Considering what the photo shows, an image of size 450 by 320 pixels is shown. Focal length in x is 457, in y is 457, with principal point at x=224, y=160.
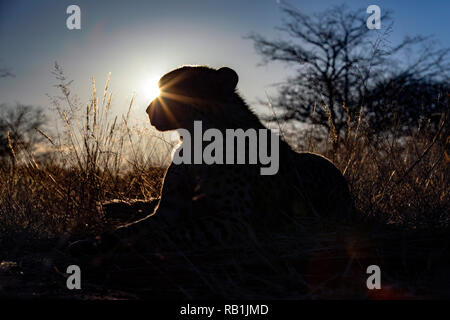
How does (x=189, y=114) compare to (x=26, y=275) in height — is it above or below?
above

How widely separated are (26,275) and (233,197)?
4.43 ft

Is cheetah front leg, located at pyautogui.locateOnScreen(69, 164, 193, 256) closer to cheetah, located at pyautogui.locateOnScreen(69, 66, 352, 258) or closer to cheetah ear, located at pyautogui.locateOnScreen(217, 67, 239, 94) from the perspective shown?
cheetah, located at pyautogui.locateOnScreen(69, 66, 352, 258)

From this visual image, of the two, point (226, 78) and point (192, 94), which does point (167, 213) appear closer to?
point (192, 94)

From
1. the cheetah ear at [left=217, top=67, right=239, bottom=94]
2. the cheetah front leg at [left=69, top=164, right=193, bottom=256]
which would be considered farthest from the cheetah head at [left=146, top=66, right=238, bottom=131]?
the cheetah front leg at [left=69, top=164, right=193, bottom=256]

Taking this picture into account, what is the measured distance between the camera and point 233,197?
3107 mm

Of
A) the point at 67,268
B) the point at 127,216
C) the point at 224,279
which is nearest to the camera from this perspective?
the point at 224,279

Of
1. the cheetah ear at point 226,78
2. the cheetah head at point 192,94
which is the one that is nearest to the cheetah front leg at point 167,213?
the cheetah head at point 192,94

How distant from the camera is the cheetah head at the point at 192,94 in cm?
351

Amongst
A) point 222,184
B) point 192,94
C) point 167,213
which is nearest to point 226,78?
point 192,94

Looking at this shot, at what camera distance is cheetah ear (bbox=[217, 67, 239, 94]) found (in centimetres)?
355
